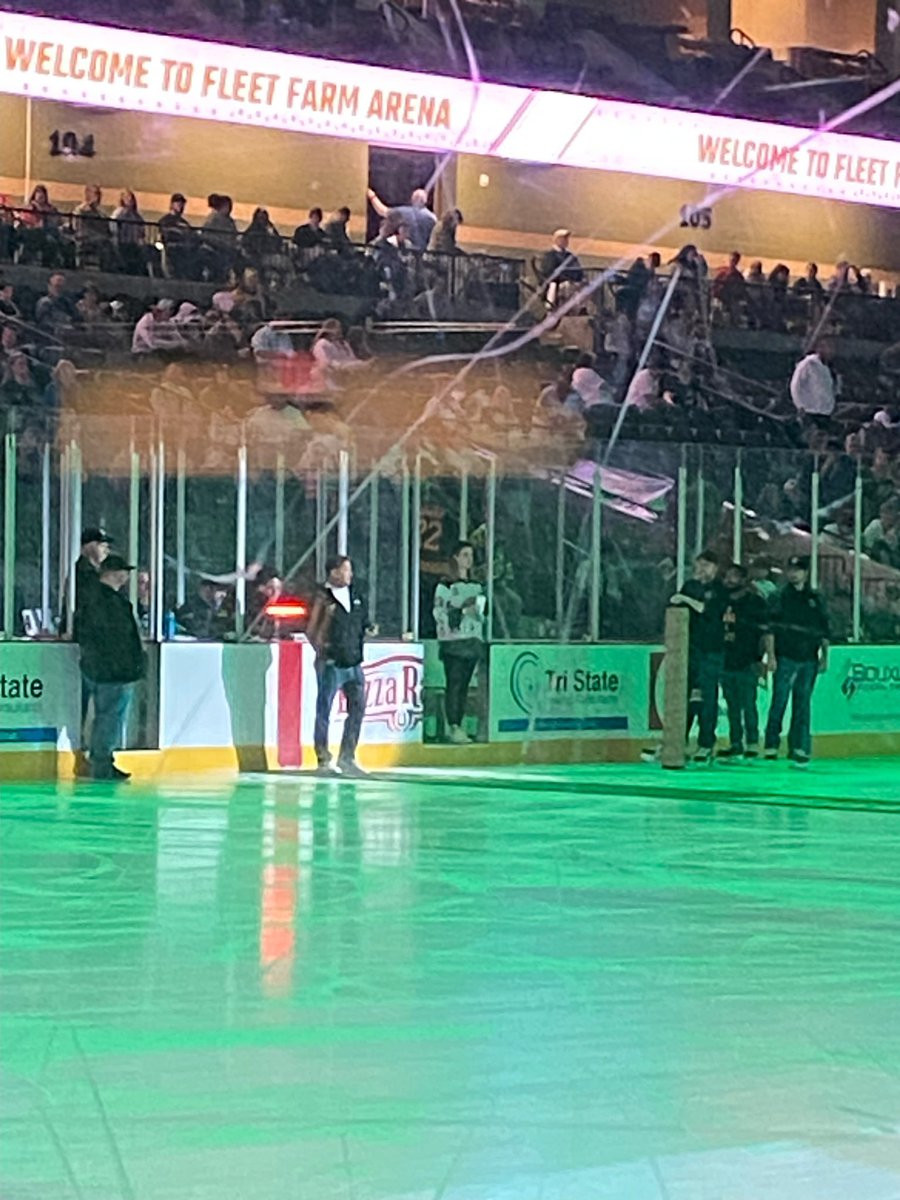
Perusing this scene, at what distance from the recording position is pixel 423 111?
23.5m

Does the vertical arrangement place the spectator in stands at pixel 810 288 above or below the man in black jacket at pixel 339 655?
above

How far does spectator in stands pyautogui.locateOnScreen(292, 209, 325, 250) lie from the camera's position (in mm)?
23156

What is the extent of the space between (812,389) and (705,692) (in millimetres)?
6574

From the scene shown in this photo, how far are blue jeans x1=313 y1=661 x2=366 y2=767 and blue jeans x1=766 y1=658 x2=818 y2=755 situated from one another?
3978mm

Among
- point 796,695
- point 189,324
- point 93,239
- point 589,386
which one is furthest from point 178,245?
point 796,695

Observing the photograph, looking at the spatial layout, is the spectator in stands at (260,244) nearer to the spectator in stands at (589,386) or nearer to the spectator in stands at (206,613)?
the spectator in stands at (589,386)

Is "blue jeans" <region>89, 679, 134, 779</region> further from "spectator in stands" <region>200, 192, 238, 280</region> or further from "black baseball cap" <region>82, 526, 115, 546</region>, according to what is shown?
"spectator in stands" <region>200, 192, 238, 280</region>

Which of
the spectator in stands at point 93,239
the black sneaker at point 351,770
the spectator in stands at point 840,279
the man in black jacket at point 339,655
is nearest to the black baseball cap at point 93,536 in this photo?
the man in black jacket at point 339,655

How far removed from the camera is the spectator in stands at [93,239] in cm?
2166

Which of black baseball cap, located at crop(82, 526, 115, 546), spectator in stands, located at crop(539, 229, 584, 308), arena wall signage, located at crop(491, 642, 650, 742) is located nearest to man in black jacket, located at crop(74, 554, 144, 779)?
black baseball cap, located at crop(82, 526, 115, 546)

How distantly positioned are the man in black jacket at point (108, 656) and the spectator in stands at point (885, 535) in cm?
769

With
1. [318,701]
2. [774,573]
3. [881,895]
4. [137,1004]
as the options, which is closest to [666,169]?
[774,573]

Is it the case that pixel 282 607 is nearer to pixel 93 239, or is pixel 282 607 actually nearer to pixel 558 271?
pixel 93 239

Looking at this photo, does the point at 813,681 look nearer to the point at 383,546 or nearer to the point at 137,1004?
the point at 383,546
